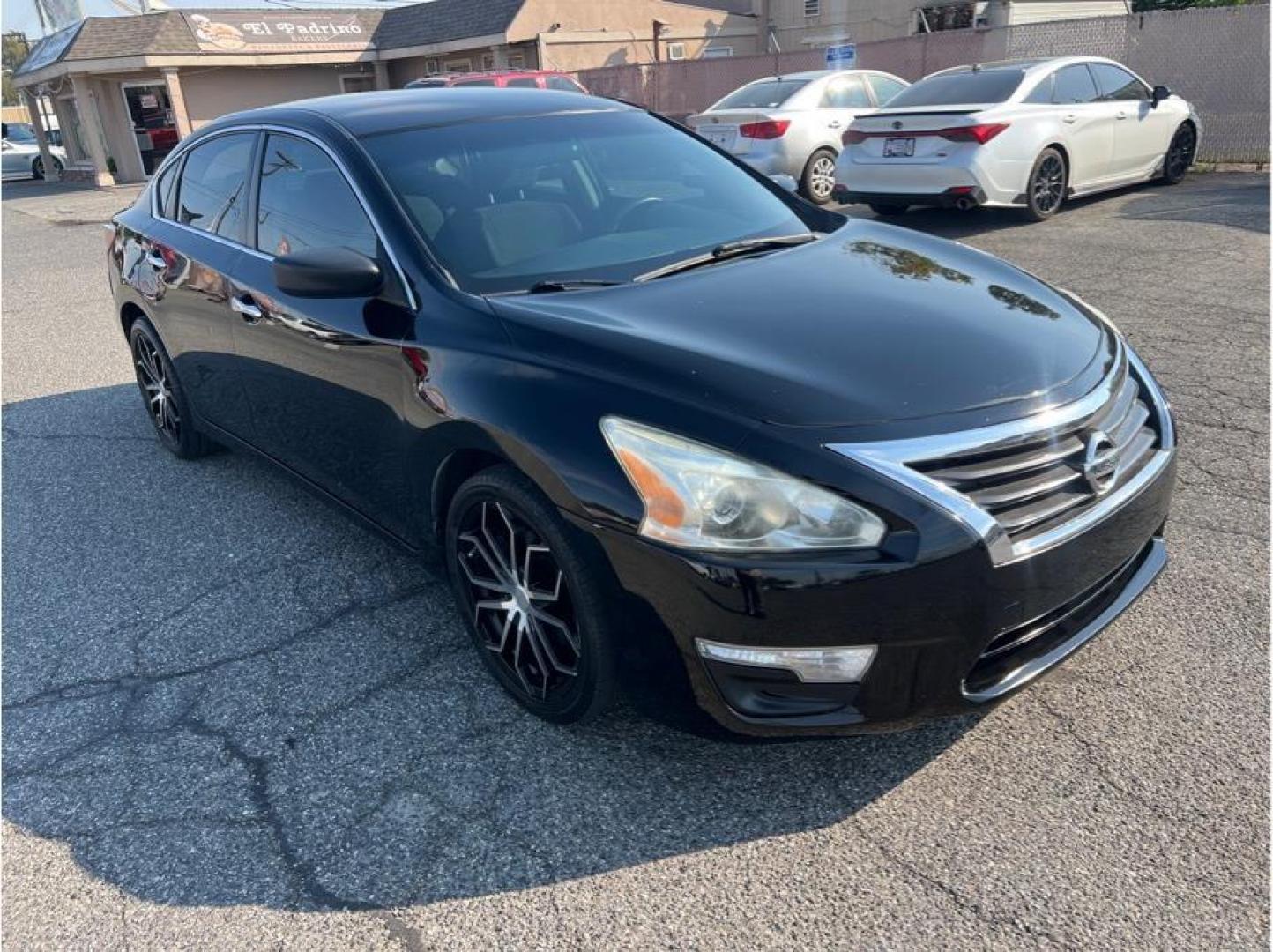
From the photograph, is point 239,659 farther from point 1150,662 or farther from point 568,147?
point 1150,662

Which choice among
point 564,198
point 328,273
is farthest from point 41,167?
point 328,273

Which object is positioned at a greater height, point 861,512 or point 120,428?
point 861,512

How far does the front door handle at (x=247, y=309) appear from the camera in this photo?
3760 millimetres

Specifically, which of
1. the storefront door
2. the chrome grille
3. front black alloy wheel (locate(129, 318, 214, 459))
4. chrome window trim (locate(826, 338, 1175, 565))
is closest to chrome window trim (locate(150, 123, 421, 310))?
front black alloy wheel (locate(129, 318, 214, 459))

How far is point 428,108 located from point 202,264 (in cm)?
127

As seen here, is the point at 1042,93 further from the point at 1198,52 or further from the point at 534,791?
the point at 534,791

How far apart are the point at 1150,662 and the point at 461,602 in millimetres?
2103

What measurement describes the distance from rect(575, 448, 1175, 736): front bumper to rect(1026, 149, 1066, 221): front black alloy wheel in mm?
8037

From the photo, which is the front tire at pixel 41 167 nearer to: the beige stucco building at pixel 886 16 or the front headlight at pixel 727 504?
the beige stucco building at pixel 886 16

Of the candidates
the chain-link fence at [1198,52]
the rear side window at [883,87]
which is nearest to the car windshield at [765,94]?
the rear side window at [883,87]

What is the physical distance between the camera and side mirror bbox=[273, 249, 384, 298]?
2.96 meters

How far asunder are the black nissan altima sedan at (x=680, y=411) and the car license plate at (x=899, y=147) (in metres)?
5.91

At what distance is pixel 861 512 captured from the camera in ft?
7.13

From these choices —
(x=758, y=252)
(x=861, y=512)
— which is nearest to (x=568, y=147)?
(x=758, y=252)
